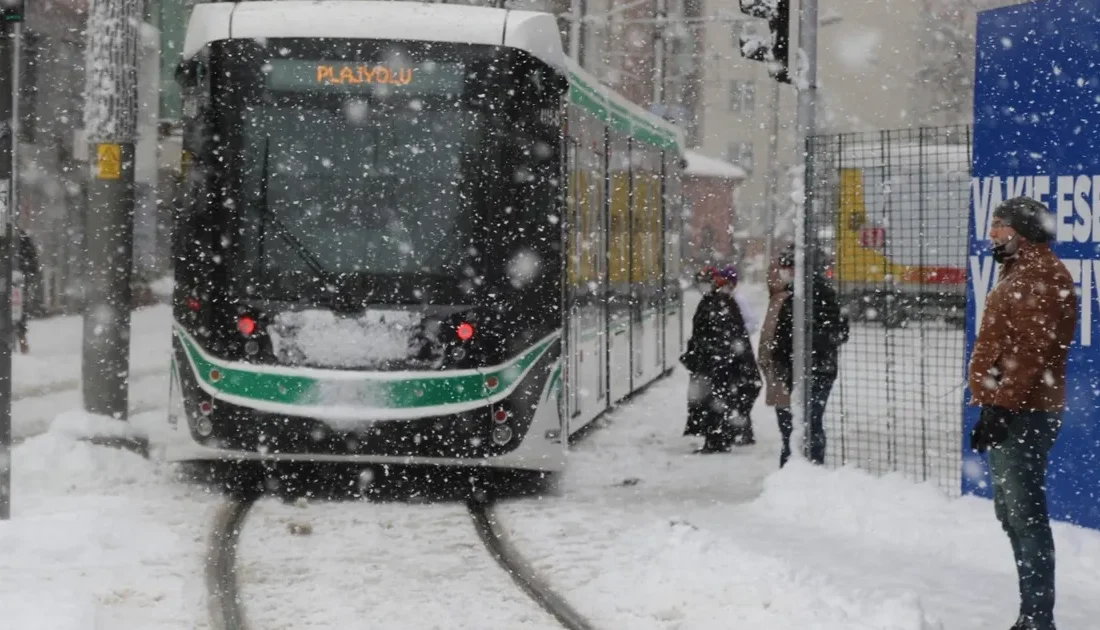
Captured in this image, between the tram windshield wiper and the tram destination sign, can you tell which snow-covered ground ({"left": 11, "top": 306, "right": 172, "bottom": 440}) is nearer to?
the tram windshield wiper

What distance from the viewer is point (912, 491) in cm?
1016

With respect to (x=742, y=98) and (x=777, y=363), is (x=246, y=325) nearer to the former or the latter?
(x=777, y=363)

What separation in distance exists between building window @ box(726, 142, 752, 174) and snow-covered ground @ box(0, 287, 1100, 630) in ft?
249

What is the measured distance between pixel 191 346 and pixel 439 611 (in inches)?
148

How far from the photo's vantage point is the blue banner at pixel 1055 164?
9.43 metres

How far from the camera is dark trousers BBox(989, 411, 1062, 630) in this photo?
693 cm

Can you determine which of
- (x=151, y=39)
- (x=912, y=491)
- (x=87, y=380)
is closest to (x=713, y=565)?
(x=912, y=491)

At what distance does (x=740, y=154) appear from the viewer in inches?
3474

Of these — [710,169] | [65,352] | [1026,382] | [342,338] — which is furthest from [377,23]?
[710,169]

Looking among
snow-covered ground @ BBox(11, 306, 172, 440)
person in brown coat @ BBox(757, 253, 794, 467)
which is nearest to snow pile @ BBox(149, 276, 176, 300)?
snow-covered ground @ BBox(11, 306, 172, 440)

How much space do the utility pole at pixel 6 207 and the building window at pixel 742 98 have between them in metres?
78.4

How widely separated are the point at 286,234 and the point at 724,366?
17.1 feet

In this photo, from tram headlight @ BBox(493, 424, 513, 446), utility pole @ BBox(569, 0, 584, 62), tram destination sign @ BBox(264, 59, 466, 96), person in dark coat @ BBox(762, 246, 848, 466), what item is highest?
utility pole @ BBox(569, 0, 584, 62)

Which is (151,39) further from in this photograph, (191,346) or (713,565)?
(713,565)
